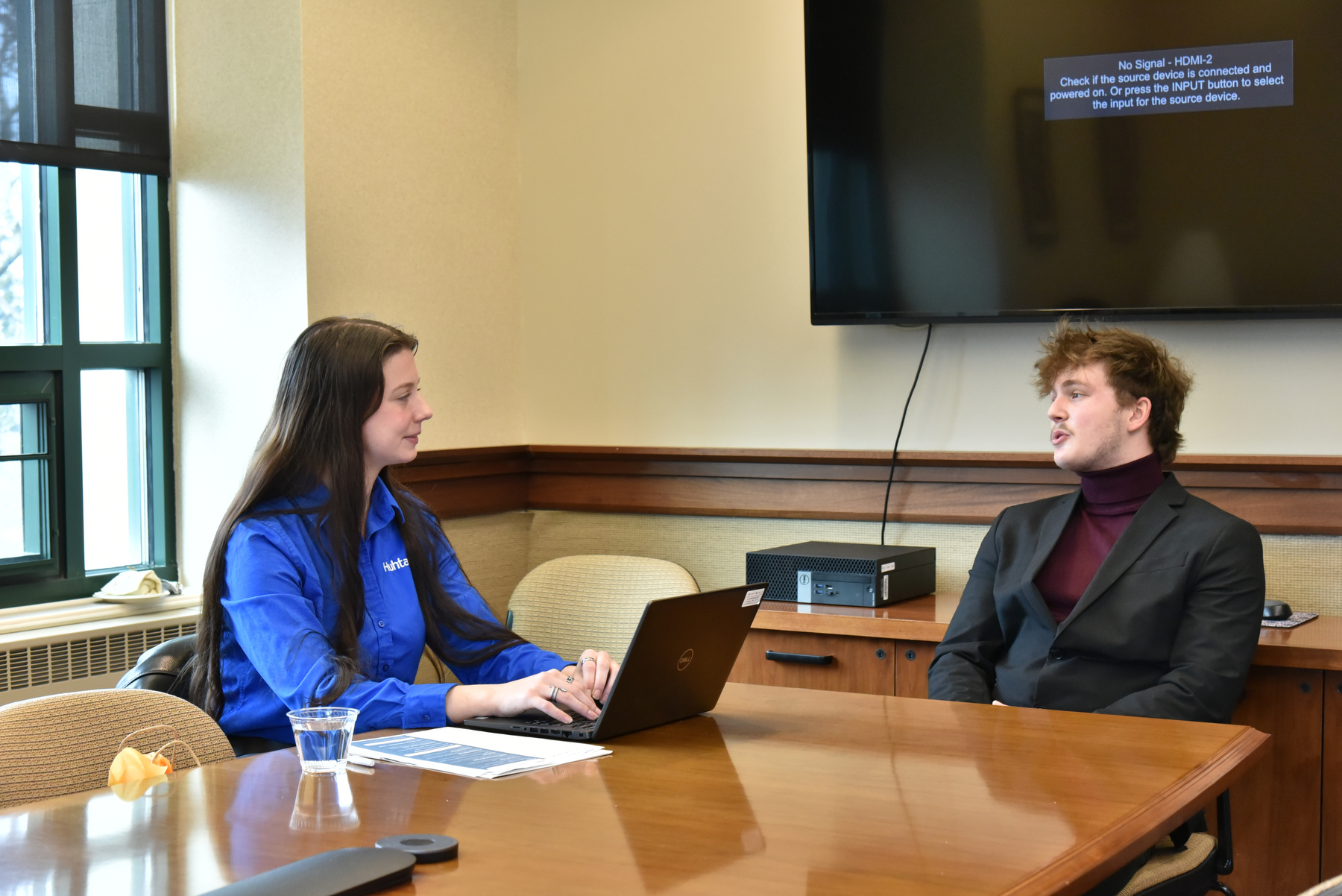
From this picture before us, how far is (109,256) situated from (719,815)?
239 centimetres

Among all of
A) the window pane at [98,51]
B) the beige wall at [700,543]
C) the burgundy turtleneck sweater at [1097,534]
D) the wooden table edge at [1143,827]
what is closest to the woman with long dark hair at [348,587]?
the wooden table edge at [1143,827]

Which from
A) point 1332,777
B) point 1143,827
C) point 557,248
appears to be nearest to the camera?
point 1143,827

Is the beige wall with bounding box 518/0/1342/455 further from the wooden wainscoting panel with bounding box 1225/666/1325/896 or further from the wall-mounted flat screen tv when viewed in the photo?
the wooden wainscoting panel with bounding box 1225/666/1325/896

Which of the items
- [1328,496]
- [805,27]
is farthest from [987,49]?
[1328,496]

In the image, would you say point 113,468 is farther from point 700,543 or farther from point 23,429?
point 700,543

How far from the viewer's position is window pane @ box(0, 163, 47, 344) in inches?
115

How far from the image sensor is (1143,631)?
7.91 feet

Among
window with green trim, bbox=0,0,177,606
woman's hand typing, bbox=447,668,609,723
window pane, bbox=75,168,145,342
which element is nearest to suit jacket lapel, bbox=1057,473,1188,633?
woman's hand typing, bbox=447,668,609,723

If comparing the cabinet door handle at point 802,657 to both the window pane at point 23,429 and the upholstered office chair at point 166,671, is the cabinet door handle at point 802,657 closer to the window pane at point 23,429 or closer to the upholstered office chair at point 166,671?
the upholstered office chair at point 166,671

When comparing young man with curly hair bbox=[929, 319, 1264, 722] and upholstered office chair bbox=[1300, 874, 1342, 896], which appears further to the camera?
young man with curly hair bbox=[929, 319, 1264, 722]

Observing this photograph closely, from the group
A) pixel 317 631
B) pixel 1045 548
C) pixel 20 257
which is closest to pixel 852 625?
pixel 1045 548

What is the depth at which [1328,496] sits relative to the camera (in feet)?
9.84

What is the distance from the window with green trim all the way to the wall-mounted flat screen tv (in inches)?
66.3

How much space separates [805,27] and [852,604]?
1.51 meters
